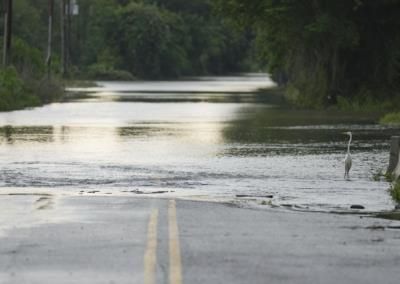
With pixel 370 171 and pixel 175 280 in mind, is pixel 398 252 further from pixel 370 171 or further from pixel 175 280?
pixel 370 171

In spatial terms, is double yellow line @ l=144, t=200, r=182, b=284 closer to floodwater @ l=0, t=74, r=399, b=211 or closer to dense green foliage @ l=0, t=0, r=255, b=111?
floodwater @ l=0, t=74, r=399, b=211

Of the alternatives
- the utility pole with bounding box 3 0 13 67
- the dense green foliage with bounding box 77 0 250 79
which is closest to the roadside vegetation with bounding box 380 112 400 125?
the utility pole with bounding box 3 0 13 67

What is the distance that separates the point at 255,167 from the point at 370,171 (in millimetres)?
2353

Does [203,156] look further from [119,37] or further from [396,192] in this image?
[119,37]

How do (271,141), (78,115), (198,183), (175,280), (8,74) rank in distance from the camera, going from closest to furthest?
(175,280), (198,183), (271,141), (78,115), (8,74)

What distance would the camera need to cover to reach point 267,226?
14.7 m

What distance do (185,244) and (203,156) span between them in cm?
1480

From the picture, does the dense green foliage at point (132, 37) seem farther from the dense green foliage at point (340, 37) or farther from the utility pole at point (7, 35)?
the dense green foliage at point (340, 37)

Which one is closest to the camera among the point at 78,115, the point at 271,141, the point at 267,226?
the point at 267,226

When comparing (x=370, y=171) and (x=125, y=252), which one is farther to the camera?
(x=370, y=171)

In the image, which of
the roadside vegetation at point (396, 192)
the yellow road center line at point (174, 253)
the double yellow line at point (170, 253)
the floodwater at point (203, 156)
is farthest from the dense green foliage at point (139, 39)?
the double yellow line at point (170, 253)

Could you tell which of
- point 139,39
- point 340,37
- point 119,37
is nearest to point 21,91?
point 340,37

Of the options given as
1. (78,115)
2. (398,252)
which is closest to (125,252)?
(398,252)

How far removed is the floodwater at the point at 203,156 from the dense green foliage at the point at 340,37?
21.3 feet
